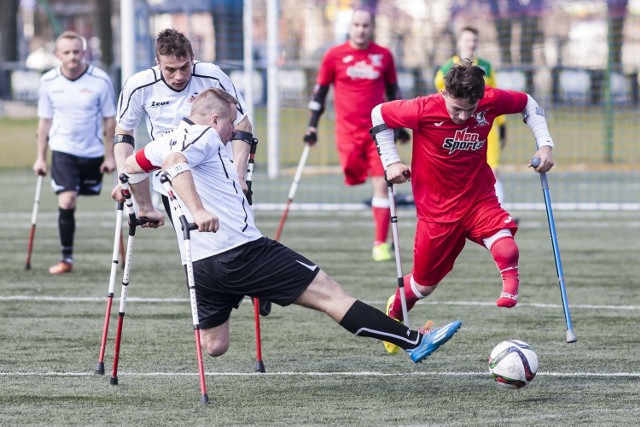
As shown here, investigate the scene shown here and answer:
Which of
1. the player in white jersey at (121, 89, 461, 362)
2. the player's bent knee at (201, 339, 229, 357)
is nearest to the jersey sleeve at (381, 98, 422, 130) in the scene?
the player in white jersey at (121, 89, 461, 362)

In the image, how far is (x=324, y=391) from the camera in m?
6.66

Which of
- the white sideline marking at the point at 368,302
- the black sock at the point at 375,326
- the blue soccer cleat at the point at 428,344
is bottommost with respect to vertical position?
the white sideline marking at the point at 368,302

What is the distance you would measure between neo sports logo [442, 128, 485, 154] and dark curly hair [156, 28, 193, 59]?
1660 mm

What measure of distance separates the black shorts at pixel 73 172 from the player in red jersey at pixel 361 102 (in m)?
2.08

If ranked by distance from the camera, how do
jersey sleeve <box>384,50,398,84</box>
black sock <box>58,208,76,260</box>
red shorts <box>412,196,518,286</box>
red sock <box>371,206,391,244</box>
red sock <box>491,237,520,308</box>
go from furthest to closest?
jersey sleeve <box>384,50,398,84</box>, red sock <box>371,206,391,244</box>, black sock <box>58,208,76,260</box>, red shorts <box>412,196,518,286</box>, red sock <box>491,237,520,308</box>

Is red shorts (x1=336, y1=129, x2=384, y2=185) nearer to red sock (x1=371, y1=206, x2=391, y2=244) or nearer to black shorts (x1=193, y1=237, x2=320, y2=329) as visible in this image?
red sock (x1=371, y1=206, x2=391, y2=244)

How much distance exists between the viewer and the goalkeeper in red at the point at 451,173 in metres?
7.36

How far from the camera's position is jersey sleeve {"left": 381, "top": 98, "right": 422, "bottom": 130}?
24.4 ft

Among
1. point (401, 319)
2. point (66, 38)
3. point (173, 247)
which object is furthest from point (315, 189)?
point (401, 319)

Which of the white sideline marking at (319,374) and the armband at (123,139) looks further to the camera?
the armband at (123,139)

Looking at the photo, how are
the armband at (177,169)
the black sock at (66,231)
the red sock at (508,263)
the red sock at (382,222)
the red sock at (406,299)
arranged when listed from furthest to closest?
the red sock at (382,222) → the black sock at (66,231) → the red sock at (406,299) → the red sock at (508,263) → the armband at (177,169)

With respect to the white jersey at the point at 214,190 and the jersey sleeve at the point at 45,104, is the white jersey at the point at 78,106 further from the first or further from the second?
the white jersey at the point at 214,190

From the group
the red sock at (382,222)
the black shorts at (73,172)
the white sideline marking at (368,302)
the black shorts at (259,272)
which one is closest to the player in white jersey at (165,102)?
the black shorts at (259,272)

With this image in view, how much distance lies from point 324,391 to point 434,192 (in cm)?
163
